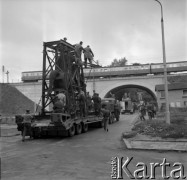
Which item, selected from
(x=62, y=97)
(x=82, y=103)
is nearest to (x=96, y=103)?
(x=82, y=103)

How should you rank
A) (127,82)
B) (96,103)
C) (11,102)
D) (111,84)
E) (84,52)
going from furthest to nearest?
(111,84) → (127,82) → (11,102) → (96,103) → (84,52)

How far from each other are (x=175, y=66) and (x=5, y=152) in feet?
123

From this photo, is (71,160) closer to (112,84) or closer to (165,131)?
(165,131)

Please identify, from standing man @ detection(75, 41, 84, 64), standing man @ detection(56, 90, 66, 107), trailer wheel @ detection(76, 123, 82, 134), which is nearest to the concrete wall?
standing man @ detection(75, 41, 84, 64)

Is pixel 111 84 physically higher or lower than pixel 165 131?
higher

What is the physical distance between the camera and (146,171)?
7.39m

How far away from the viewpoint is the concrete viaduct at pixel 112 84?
5150 cm

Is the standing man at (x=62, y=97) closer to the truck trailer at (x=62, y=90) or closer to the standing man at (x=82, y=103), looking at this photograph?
the truck trailer at (x=62, y=90)

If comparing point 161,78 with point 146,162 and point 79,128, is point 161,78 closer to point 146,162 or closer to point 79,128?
point 79,128

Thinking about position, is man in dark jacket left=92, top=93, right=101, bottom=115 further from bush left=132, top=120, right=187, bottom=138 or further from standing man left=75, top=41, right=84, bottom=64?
bush left=132, top=120, right=187, bottom=138

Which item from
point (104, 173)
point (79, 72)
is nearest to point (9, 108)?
point (79, 72)

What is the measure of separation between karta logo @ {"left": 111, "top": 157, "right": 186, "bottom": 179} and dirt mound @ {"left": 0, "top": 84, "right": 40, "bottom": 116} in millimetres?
26342

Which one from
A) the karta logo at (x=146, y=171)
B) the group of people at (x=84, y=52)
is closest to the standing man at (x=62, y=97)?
the group of people at (x=84, y=52)

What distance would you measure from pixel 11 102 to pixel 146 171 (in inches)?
1229
